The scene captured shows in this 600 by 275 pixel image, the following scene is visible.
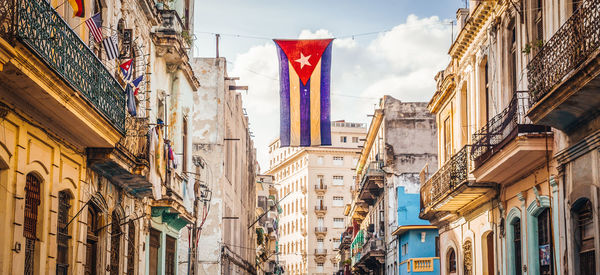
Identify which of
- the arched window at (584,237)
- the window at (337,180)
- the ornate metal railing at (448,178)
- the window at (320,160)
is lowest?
the arched window at (584,237)

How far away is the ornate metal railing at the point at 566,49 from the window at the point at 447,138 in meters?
10.3

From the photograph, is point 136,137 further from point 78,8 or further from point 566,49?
point 566,49

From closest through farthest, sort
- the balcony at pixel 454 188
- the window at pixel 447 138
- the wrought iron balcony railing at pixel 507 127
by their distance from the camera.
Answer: the wrought iron balcony railing at pixel 507 127, the balcony at pixel 454 188, the window at pixel 447 138

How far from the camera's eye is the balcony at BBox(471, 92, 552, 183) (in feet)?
46.4

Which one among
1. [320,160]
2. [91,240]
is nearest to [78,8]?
[91,240]

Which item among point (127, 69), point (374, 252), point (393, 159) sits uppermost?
point (393, 159)

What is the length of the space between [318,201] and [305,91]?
79.8 metres

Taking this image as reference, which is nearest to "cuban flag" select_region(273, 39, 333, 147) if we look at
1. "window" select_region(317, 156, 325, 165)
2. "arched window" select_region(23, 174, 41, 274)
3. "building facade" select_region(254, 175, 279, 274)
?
"arched window" select_region(23, 174, 41, 274)

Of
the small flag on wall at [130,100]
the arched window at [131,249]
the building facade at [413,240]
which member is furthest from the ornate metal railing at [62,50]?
the building facade at [413,240]

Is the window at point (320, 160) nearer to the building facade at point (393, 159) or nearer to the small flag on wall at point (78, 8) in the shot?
the building facade at point (393, 159)

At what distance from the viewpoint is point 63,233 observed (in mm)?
13305

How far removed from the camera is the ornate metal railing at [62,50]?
9.48m

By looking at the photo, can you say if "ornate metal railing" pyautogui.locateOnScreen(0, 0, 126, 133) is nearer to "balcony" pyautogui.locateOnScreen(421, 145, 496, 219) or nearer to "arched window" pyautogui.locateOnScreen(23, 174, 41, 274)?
"arched window" pyautogui.locateOnScreen(23, 174, 41, 274)

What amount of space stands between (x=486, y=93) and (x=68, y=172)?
402 inches
